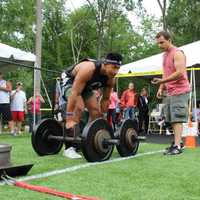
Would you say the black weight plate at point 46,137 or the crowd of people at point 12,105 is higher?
the crowd of people at point 12,105

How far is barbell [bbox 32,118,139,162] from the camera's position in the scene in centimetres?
521

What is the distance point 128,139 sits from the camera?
592cm

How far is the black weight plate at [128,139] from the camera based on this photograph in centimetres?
583

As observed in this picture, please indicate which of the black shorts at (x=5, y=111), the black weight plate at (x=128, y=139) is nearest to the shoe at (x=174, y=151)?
the black weight plate at (x=128, y=139)

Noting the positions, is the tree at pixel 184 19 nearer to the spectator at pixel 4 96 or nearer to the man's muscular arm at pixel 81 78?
the spectator at pixel 4 96

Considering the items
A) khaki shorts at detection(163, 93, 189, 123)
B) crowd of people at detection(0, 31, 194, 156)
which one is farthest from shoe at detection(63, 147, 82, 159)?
khaki shorts at detection(163, 93, 189, 123)

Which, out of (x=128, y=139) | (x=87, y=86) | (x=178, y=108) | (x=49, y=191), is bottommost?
(x=49, y=191)

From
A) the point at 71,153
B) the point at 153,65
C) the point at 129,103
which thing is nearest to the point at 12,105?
the point at 129,103

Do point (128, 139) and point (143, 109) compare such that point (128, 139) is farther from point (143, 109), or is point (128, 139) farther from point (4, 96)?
point (143, 109)

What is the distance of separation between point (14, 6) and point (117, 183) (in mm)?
34749

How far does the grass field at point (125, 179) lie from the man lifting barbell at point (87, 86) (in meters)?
0.49

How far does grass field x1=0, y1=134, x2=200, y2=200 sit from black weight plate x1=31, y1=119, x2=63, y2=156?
0.17 m

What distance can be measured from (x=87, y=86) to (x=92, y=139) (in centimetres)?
76

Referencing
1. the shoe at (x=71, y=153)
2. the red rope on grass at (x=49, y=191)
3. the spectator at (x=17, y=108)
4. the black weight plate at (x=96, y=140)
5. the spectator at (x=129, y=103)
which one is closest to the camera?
the red rope on grass at (x=49, y=191)
